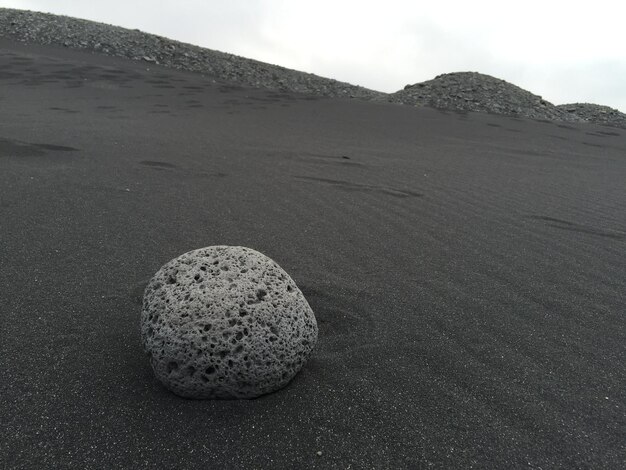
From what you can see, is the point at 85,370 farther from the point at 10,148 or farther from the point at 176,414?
the point at 10,148

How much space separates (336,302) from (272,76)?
15894 millimetres

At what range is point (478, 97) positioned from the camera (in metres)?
15.7

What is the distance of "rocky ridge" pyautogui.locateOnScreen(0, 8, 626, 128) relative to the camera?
15578 millimetres

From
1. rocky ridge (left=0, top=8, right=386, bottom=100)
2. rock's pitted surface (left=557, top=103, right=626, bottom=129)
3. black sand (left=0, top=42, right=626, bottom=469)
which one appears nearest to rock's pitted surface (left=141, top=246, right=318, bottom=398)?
black sand (left=0, top=42, right=626, bottom=469)

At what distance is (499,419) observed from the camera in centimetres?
186

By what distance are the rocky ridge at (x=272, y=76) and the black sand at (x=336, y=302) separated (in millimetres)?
9492

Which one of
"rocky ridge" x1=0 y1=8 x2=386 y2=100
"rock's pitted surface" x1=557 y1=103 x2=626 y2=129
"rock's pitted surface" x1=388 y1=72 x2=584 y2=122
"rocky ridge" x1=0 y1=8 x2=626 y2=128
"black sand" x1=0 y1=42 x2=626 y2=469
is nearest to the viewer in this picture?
"black sand" x1=0 y1=42 x2=626 y2=469

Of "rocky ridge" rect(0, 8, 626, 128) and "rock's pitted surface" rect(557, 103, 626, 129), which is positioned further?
"rocky ridge" rect(0, 8, 626, 128)

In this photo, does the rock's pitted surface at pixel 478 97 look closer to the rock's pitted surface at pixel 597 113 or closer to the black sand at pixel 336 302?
the rock's pitted surface at pixel 597 113

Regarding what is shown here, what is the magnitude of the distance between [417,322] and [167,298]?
1.33m

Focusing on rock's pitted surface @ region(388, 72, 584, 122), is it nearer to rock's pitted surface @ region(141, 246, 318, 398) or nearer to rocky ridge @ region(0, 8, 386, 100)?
rocky ridge @ region(0, 8, 386, 100)

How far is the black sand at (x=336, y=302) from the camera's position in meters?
1.72

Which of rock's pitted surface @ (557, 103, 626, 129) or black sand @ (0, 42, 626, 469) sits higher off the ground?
rock's pitted surface @ (557, 103, 626, 129)

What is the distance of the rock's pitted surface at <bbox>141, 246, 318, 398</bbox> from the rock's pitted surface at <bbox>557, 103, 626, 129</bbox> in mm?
16764
